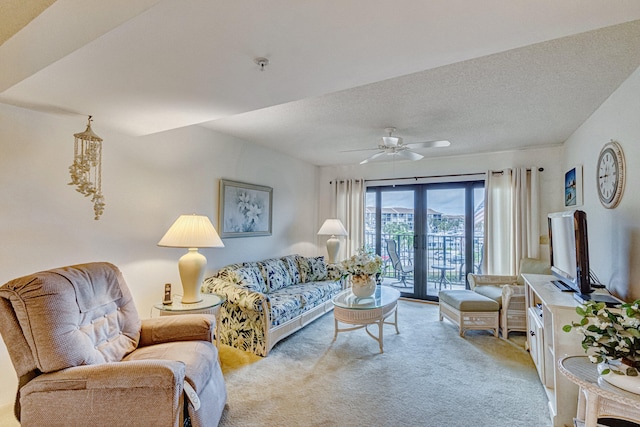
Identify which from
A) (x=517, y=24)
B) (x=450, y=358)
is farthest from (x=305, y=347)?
(x=517, y=24)

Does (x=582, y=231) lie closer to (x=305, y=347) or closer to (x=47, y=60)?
(x=305, y=347)

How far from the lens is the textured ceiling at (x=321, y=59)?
3.83ft

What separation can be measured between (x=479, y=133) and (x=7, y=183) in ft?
14.5

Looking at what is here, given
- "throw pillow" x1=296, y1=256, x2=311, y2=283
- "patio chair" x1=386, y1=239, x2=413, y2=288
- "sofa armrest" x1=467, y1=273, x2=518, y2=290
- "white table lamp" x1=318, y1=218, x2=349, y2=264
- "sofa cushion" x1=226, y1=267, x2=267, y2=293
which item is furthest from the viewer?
"patio chair" x1=386, y1=239, x2=413, y2=288

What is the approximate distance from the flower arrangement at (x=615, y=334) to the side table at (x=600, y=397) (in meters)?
0.08

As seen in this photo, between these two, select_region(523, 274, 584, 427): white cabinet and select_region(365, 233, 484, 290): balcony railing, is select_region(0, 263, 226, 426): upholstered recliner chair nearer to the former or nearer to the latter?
select_region(523, 274, 584, 427): white cabinet

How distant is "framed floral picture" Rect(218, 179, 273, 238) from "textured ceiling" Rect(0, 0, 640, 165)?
1.20 m

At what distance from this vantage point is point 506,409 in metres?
2.17

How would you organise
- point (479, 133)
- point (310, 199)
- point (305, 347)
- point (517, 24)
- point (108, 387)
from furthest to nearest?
point (310, 199)
point (479, 133)
point (305, 347)
point (108, 387)
point (517, 24)

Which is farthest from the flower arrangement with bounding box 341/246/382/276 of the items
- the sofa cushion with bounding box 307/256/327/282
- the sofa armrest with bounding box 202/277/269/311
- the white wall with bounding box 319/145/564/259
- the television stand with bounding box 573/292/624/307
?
the white wall with bounding box 319/145/564/259

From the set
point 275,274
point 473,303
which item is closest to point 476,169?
point 473,303

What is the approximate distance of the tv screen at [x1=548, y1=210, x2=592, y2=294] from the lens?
82.5 inches

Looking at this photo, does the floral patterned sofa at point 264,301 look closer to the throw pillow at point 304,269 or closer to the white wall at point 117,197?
the throw pillow at point 304,269

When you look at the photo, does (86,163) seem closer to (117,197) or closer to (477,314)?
(117,197)
